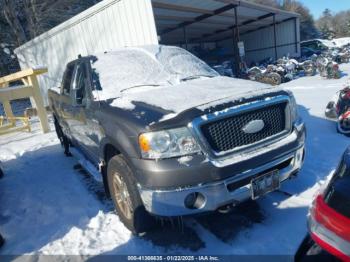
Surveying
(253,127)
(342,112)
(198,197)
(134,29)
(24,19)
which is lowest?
(342,112)

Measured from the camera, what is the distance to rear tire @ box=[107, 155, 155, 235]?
2.81 meters

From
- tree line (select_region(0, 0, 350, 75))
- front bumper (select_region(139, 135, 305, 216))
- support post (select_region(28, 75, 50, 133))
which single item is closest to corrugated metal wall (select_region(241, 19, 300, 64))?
tree line (select_region(0, 0, 350, 75))

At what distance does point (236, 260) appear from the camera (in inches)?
105

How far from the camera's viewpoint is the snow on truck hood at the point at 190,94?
9.07 ft

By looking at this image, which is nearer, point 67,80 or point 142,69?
point 142,69

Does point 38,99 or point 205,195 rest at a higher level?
point 38,99

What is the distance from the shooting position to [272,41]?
24344 mm

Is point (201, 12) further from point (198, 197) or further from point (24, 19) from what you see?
point (24, 19)

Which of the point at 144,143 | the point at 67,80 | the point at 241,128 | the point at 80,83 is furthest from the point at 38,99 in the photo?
the point at 241,128

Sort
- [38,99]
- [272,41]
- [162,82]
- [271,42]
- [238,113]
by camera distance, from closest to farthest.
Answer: [238,113] → [162,82] → [38,99] → [272,41] → [271,42]

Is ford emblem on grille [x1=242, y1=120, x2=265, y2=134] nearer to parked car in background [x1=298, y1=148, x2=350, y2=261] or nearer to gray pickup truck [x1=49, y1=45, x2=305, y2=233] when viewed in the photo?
gray pickup truck [x1=49, y1=45, x2=305, y2=233]

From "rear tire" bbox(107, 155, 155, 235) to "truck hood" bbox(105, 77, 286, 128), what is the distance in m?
0.55

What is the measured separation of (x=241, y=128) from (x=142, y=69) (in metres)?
1.80

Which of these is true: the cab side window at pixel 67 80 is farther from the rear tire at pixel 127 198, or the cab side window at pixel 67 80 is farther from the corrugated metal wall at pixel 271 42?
the corrugated metal wall at pixel 271 42
